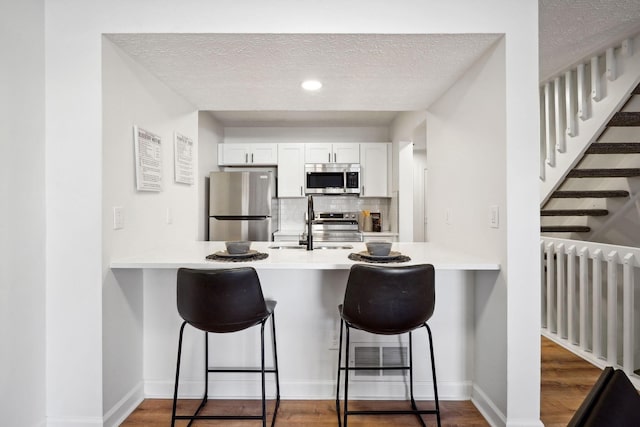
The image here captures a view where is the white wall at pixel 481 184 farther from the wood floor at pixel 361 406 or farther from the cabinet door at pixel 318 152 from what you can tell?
the cabinet door at pixel 318 152

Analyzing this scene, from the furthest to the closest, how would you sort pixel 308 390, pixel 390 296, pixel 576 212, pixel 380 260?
pixel 576 212
pixel 308 390
pixel 380 260
pixel 390 296

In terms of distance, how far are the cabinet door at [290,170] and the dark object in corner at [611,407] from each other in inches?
162

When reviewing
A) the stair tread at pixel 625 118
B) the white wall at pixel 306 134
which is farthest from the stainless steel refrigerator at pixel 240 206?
the stair tread at pixel 625 118

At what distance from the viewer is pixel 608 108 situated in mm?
2514

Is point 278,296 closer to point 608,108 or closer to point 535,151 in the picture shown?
point 535,151

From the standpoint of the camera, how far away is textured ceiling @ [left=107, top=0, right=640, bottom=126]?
5.68 ft

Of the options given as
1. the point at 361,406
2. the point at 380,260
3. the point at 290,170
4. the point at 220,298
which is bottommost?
the point at 361,406

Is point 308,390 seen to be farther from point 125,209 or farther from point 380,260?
point 125,209

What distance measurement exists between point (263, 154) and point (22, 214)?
3.18 metres

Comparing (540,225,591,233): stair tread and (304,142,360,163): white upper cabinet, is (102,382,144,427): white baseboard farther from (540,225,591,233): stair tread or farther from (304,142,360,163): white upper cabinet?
(540,225,591,233): stair tread

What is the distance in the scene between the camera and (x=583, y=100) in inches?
106

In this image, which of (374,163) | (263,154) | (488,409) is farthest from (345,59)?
(263,154)

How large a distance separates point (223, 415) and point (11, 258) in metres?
1.31

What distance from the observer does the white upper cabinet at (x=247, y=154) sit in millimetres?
4578
